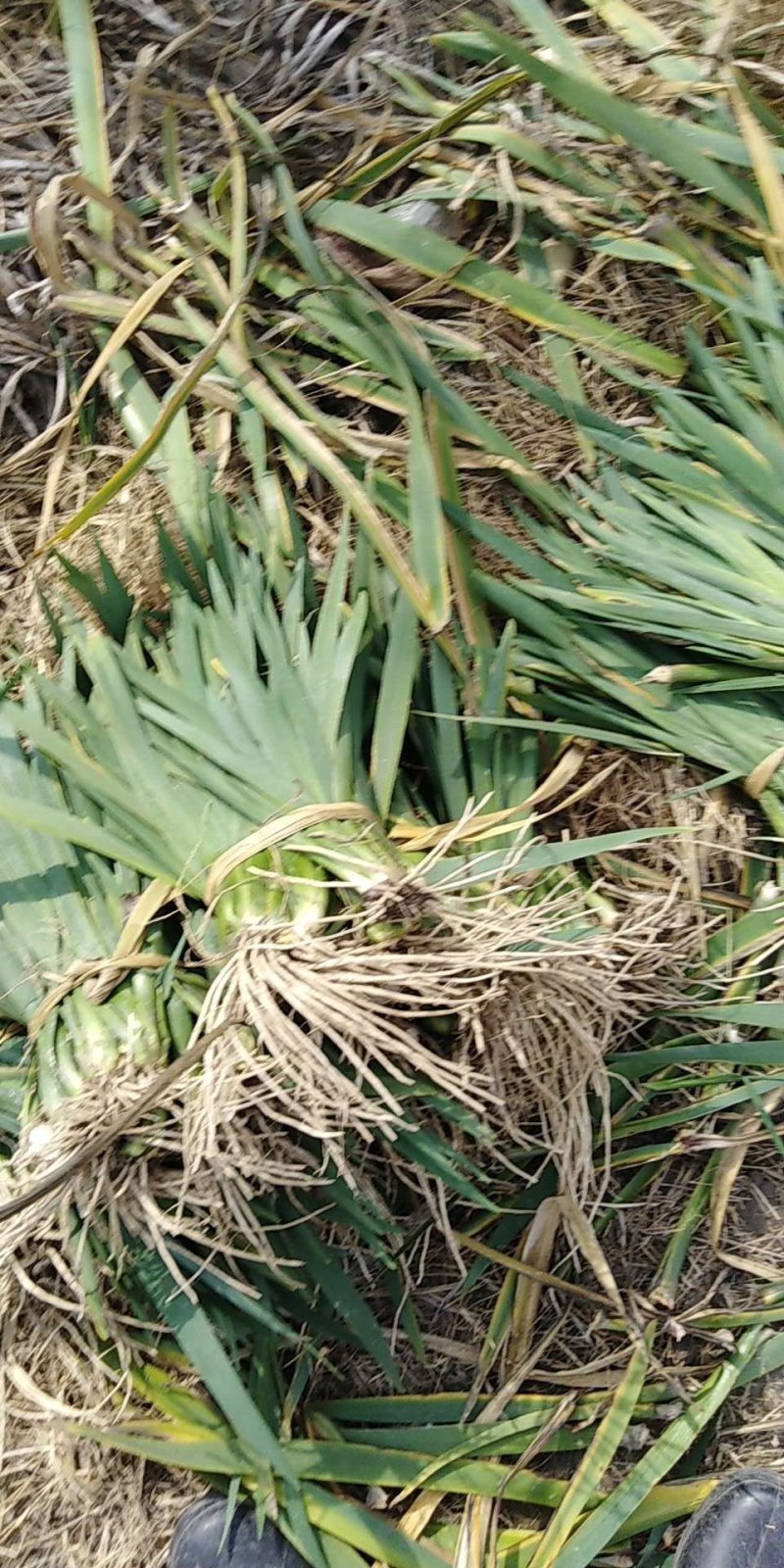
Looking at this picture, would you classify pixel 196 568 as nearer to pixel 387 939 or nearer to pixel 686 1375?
pixel 387 939

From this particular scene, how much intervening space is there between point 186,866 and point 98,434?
57 cm

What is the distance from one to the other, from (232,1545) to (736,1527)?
46 cm

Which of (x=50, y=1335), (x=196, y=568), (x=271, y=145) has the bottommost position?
(x=50, y=1335)

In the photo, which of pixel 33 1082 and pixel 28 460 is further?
pixel 28 460

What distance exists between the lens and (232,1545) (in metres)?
1.00

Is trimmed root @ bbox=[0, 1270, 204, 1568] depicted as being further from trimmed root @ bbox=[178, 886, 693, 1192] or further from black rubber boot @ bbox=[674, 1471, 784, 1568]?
black rubber boot @ bbox=[674, 1471, 784, 1568]

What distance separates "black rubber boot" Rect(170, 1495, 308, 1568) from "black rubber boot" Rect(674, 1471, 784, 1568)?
36cm

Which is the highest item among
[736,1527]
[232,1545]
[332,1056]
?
[332,1056]

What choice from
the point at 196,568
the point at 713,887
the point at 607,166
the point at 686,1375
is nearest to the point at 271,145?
the point at 607,166

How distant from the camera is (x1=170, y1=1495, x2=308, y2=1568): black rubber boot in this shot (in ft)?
3.29

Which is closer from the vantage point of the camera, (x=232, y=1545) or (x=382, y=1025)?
(x=382, y=1025)

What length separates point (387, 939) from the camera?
83cm

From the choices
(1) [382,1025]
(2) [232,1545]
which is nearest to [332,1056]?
(1) [382,1025]

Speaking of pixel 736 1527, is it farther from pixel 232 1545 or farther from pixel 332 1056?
pixel 332 1056
